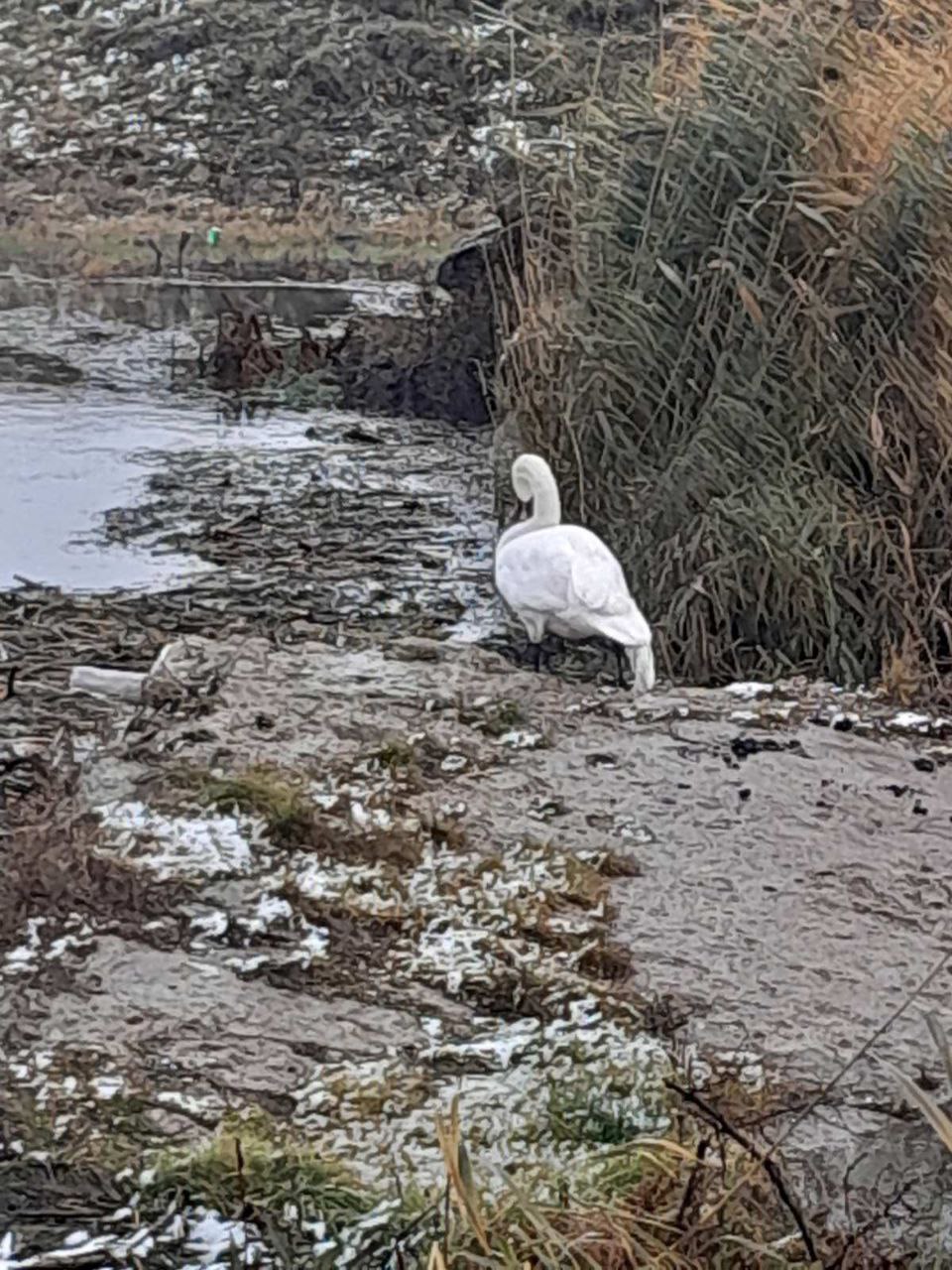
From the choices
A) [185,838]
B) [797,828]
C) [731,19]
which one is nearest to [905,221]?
[731,19]

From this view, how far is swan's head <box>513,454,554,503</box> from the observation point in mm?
5992

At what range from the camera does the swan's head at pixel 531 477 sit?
5992 millimetres

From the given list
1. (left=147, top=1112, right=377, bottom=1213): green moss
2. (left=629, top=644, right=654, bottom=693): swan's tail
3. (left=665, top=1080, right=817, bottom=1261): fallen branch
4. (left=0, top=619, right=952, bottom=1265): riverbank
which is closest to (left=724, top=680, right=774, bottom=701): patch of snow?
(left=0, top=619, right=952, bottom=1265): riverbank

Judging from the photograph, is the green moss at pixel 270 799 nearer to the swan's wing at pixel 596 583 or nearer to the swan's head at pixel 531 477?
the swan's wing at pixel 596 583

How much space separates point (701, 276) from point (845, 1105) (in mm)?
3580

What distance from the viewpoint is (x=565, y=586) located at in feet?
18.3

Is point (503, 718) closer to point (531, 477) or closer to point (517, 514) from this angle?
point (531, 477)

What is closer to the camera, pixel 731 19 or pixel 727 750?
pixel 727 750

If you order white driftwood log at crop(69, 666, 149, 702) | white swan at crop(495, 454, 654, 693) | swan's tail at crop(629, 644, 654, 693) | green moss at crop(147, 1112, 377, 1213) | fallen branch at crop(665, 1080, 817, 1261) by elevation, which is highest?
fallen branch at crop(665, 1080, 817, 1261)

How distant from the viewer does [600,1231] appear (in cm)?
277

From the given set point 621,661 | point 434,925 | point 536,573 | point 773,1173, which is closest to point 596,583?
point 536,573

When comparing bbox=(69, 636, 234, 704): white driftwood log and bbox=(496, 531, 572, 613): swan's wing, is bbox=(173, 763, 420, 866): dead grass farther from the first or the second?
bbox=(496, 531, 572, 613): swan's wing

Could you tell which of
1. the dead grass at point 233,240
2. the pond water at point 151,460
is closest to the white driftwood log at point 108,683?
the pond water at point 151,460

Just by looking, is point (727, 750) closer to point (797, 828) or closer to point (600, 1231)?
point (797, 828)
